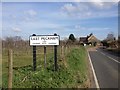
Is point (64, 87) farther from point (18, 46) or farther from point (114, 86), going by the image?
point (18, 46)

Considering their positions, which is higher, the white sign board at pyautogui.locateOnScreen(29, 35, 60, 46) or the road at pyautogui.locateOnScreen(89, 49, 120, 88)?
the white sign board at pyautogui.locateOnScreen(29, 35, 60, 46)

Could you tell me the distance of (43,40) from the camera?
56.4 ft

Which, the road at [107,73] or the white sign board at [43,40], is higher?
the white sign board at [43,40]

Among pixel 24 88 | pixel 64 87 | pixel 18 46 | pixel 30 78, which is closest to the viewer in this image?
pixel 24 88

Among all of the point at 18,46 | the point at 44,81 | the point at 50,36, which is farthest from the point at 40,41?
the point at 18,46

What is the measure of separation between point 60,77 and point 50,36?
15.3 feet

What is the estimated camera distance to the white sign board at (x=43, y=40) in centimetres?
1717

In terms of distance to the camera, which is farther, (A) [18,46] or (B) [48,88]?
(A) [18,46]

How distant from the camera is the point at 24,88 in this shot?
10.4m

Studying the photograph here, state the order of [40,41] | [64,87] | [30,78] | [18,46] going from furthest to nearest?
[18,46]
[40,41]
[30,78]
[64,87]

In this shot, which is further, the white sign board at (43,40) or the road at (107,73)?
the white sign board at (43,40)

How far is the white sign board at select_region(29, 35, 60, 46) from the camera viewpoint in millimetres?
17172

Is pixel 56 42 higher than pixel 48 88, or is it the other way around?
pixel 56 42

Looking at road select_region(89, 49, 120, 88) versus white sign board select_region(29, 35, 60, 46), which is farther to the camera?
white sign board select_region(29, 35, 60, 46)
